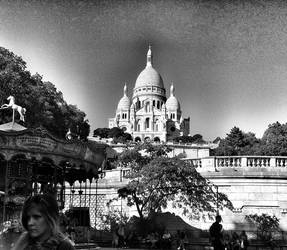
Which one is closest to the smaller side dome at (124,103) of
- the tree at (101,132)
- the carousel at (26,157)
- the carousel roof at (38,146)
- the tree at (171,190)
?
the tree at (101,132)

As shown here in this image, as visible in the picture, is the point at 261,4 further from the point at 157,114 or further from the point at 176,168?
the point at 157,114

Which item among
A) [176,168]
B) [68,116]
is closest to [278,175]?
[176,168]

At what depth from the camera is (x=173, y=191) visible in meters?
26.4

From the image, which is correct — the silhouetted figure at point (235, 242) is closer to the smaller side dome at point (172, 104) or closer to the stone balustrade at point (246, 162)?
the stone balustrade at point (246, 162)

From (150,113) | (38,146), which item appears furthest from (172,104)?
(38,146)

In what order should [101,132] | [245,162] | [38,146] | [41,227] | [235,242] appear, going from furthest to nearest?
[101,132], [245,162], [235,242], [38,146], [41,227]

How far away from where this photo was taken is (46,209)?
3590mm

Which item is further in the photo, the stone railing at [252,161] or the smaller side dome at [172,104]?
the smaller side dome at [172,104]

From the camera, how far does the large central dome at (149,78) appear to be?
18800 centimetres

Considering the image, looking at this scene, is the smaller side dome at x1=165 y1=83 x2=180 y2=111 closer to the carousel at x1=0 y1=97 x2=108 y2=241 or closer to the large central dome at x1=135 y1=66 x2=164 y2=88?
the large central dome at x1=135 y1=66 x2=164 y2=88

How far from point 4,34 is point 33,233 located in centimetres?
1267

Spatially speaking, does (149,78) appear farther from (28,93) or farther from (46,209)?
(46,209)

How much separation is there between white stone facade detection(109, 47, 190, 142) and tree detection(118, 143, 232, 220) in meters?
138

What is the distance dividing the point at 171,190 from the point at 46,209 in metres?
23.1
